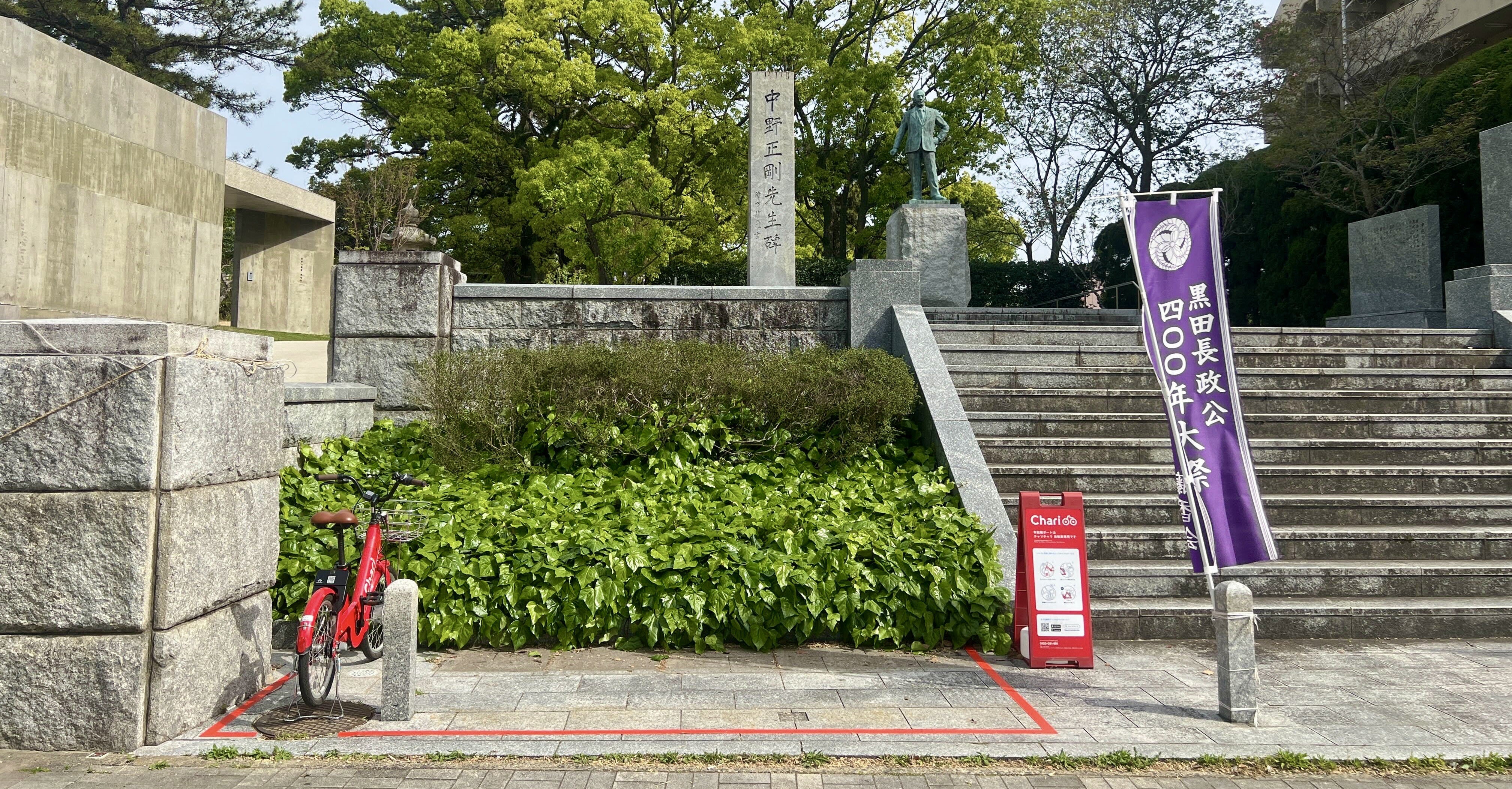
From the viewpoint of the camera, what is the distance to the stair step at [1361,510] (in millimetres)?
7078

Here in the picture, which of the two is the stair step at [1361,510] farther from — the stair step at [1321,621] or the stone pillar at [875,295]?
the stone pillar at [875,295]

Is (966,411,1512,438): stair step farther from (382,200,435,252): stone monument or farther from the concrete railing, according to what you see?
(382,200,435,252): stone monument

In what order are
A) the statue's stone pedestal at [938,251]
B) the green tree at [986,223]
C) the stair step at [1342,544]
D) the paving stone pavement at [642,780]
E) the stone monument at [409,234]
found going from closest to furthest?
the paving stone pavement at [642,780]
the stair step at [1342,544]
the stone monument at [409,234]
the statue's stone pedestal at [938,251]
the green tree at [986,223]

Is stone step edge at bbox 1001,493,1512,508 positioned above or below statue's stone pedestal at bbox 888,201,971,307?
below

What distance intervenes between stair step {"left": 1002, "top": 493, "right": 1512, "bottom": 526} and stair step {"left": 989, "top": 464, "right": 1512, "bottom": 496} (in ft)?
0.60

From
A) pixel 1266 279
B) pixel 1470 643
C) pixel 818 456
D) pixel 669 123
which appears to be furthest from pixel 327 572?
pixel 1266 279

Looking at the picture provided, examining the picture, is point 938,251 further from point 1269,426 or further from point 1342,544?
point 1342,544

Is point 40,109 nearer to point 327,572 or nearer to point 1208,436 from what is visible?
point 327,572

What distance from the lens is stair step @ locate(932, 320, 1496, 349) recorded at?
32.3ft

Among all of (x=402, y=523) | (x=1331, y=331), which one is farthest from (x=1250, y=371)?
(x=402, y=523)

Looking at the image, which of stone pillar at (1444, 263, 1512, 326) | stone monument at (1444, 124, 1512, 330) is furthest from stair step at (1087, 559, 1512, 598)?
stone monument at (1444, 124, 1512, 330)

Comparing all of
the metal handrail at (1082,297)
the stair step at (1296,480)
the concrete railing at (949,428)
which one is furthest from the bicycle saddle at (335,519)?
the metal handrail at (1082,297)

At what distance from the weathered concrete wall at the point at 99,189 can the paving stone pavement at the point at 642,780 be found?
1194cm

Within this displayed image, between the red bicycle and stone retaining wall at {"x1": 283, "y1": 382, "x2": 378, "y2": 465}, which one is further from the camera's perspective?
stone retaining wall at {"x1": 283, "y1": 382, "x2": 378, "y2": 465}
